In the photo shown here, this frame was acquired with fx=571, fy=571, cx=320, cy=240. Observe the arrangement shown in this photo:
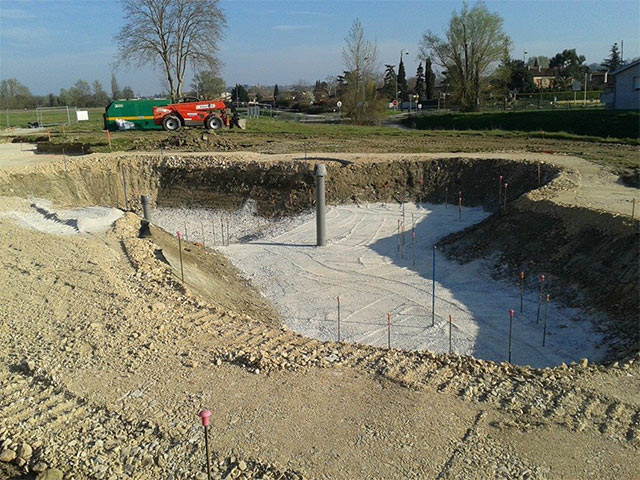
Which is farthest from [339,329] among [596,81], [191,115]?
[596,81]

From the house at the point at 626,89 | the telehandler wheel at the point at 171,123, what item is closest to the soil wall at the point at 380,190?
the telehandler wheel at the point at 171,123

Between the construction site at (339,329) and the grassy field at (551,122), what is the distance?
10731 mm

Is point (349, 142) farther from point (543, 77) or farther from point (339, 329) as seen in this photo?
point (543, 77)

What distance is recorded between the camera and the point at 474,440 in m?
6.34

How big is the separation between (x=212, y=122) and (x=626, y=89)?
2628 centimetres

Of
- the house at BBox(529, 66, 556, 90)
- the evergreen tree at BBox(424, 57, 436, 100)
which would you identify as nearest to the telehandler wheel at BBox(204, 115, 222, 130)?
the evergreen tree at BBox(424, 57, 436, 100)

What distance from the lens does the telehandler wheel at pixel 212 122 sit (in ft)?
101

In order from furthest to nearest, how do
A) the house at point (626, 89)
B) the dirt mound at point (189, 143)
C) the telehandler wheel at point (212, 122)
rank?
the house at point (626, 89), the telehandler wheel at point (212, 122), the dirt mound at point (189, 143)

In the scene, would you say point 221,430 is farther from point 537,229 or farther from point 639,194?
point 639,194

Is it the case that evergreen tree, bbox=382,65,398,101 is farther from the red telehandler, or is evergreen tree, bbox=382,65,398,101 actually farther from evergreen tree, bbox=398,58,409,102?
the red telehandler

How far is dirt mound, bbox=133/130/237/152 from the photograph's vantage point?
27.2 meters

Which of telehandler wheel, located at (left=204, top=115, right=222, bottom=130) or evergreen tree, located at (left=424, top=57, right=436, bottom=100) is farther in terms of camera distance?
evergreen tree, located at (left=424, top=57, right=436, bottom=100)

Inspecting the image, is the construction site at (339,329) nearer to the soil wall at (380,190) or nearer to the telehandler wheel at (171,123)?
the soil wall at (380,190)

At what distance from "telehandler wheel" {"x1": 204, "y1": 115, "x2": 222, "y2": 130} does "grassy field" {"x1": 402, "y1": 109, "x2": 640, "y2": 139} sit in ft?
59.7
